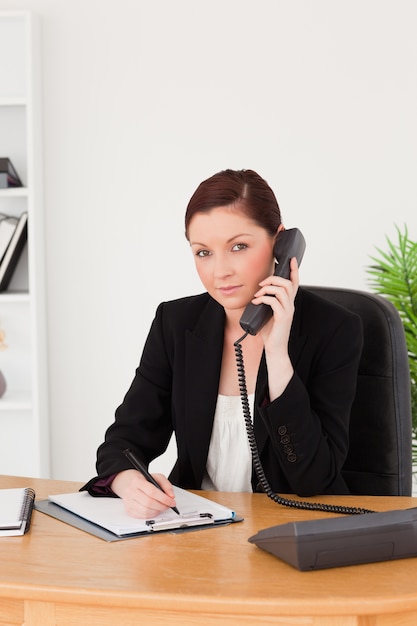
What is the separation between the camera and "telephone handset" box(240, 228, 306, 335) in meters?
1.79

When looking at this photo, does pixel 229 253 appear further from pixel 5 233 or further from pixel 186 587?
pixel 5 233

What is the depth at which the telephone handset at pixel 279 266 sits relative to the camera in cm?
179

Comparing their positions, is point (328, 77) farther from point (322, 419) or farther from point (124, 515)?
point (124, 515)

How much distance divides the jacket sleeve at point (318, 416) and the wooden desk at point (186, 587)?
38 centimetres

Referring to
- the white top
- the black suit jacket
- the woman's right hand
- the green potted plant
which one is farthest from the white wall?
the woman's right hand

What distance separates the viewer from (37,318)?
11.9 ft

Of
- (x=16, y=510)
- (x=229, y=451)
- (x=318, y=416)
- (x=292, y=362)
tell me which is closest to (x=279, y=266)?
(x=292, y=362)

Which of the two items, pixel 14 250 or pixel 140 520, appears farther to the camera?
pixel 14 250

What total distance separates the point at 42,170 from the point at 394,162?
1.41m

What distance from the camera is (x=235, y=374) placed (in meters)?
2.04

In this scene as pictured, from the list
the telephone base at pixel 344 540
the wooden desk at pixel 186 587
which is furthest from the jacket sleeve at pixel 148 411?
the telephone base at pixel 344 540

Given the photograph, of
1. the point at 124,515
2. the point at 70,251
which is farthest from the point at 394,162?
the point at 124,515

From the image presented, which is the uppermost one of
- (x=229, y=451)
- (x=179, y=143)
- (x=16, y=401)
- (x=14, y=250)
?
(x=179, y=143)

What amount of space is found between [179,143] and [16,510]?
233 cm
